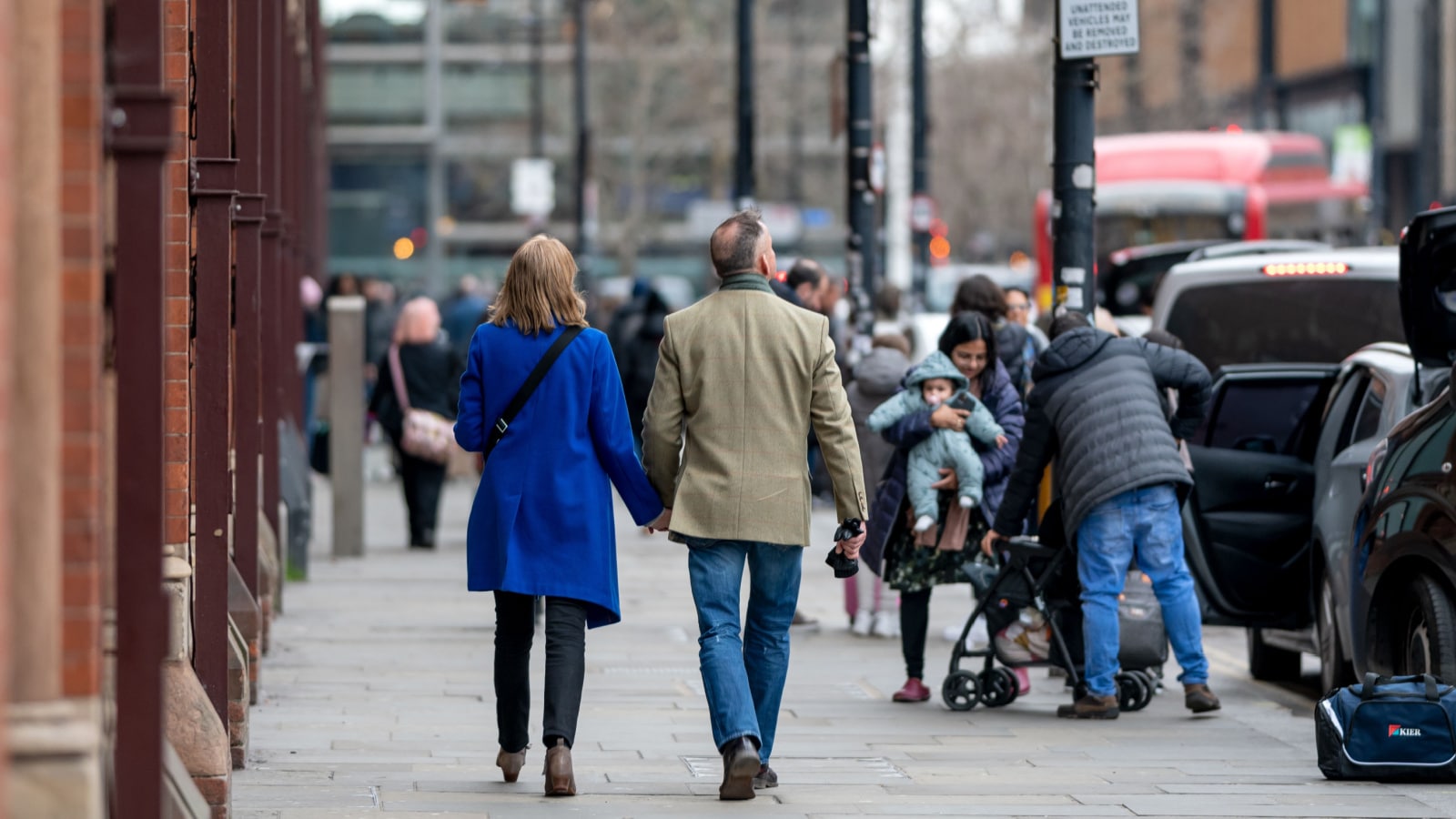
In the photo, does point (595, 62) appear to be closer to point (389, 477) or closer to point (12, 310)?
point (389, 477)

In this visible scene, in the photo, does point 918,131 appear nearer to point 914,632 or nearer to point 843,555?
point 914,632

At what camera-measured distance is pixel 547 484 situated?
760cm

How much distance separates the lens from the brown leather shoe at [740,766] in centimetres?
748

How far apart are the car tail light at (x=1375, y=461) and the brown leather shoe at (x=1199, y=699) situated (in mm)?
1018

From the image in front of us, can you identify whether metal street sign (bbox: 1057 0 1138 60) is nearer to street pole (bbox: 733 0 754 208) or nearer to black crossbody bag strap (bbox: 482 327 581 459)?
black crossbody bag strap (bbox: 482 327 581 459)

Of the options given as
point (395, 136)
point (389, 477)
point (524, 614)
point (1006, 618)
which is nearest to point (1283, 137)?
point (389, 477)

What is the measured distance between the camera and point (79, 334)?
4.31 metres

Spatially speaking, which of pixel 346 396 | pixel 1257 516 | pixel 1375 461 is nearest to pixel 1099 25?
pixel 1257 516

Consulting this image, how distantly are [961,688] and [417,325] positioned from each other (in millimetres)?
8099

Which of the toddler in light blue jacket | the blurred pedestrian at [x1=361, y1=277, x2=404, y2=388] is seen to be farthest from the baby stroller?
the blurred pedestrian at [x1=361, y1=277, x2=404, y2=388]

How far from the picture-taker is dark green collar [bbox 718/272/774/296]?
7.74m

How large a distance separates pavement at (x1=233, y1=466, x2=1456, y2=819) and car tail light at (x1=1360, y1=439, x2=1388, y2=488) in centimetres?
100

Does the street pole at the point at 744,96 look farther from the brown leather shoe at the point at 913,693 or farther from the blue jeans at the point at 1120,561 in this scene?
the blue jeans at the point at 1120,561

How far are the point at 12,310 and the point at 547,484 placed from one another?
→ 3590 millimetres
